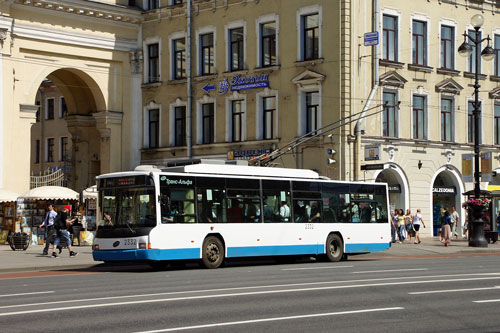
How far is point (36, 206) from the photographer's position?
40.9 m

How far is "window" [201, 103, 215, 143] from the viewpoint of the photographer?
48734mm

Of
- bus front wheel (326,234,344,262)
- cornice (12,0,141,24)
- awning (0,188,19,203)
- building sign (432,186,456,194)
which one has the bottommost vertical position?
bus front wheel (326,234,344,262)

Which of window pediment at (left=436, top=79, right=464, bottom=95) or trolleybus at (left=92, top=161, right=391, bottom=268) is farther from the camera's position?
window pediment at (left=436, top=79, right=464, bottom=95)

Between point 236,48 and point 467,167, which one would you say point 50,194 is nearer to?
point 236,48

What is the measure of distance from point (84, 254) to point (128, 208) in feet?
27.7

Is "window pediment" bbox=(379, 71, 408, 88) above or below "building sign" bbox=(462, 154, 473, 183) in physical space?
above

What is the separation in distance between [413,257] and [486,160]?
13.1 m

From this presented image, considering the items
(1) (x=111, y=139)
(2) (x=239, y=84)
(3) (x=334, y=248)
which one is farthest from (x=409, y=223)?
(1) (x=111, y=139)

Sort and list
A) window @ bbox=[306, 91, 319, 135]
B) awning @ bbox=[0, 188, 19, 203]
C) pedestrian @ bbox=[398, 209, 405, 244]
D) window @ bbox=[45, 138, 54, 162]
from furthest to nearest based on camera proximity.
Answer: window @ bbox=[45, 138, 54, 162]
window @ bbox=[306, 91, 319, 135]
pedestrian @ bbox=[398, 209, 405, 244]
awning @ bbox=[0, 188, 19, 203]

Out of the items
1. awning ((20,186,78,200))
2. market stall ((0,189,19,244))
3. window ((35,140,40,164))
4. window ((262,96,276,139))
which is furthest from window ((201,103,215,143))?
window ((35,140,40,164))

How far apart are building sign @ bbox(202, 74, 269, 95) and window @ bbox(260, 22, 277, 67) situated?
808 mm

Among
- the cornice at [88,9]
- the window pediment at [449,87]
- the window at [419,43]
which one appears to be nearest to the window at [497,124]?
the window pediment at [449,87]

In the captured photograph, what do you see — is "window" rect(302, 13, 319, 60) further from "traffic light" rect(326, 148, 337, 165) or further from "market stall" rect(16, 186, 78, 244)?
"market stall" rect(16, 186, 78, 244)

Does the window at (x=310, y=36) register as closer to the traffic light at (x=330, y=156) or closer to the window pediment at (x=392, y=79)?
the window pediment at (x=392, y=79)
